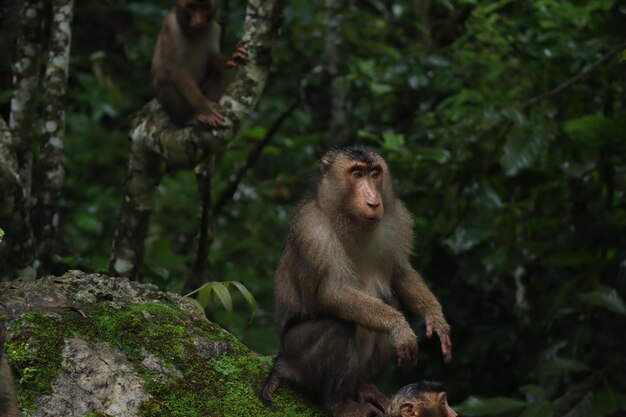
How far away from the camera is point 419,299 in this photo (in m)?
6.55

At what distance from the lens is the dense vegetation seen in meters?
9.16

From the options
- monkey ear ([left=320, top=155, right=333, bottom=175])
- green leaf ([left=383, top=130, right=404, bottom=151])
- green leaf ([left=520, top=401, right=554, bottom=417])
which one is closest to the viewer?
monkey ear ([left=320, top=155, right=333, bottom=175])

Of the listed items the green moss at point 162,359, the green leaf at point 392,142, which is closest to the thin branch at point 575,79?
the green leaf at point 392,142

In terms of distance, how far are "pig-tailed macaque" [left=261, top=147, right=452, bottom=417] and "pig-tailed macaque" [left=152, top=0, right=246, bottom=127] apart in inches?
118

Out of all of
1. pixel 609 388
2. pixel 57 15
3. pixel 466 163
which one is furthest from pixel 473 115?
pixel 57 15

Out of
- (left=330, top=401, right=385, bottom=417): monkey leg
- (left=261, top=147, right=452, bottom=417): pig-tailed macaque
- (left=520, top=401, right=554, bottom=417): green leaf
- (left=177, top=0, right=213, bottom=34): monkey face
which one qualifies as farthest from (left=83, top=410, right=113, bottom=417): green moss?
(left=177, top=0, right=213, bottom=34): monkey face

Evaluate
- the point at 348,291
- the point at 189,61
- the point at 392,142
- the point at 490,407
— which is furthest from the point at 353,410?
the point at 189,61

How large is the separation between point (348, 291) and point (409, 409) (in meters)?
0.83

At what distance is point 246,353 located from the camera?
6.15 meters

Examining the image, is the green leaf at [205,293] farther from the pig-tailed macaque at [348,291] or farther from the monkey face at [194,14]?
the monkey face at [194,14]

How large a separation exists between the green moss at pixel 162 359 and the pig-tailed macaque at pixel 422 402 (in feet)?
1.65

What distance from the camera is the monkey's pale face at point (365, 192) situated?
625 cm

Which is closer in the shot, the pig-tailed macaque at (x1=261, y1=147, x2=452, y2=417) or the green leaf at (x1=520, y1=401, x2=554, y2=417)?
the pig-tailed macaque at (x1=261, y1=147, x2=452, y2=417)

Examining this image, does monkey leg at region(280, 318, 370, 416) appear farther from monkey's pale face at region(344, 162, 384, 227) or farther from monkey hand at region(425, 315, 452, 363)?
monkey's pale face at region(344, 162, 384, 227)
